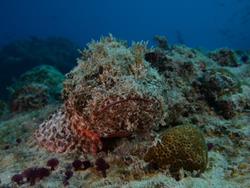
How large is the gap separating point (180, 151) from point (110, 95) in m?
1.32

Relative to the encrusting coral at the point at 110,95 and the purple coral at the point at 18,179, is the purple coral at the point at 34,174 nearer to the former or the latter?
the purple coral at the point at 18,179

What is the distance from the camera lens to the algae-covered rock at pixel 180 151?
467cm

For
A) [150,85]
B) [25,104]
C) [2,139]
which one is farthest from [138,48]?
[25,104]

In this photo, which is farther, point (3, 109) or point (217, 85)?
point (3, 109)

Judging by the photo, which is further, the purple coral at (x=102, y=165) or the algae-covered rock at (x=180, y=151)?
the purple coral at (x=102, y=165)

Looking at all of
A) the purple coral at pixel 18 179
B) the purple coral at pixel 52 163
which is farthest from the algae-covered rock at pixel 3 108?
the purple coral at pixel 18 179

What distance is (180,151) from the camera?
4738mm

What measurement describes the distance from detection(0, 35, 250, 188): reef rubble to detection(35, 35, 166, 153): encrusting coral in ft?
0.05

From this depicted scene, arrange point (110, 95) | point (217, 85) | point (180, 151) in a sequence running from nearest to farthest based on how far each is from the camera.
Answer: point (180, 151) < point (110, 95) < point (217, 85)

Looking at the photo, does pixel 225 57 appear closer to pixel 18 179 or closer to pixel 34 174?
pixel 34 174

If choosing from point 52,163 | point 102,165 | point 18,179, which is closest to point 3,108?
point 52,163

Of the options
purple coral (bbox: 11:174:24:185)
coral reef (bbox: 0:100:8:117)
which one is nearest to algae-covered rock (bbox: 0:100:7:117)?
Answer: coral reef (bbox: 0:100:8:117)

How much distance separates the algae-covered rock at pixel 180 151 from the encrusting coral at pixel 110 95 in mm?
411

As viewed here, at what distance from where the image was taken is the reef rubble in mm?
4754
